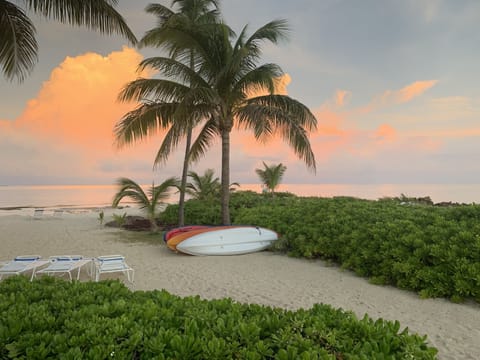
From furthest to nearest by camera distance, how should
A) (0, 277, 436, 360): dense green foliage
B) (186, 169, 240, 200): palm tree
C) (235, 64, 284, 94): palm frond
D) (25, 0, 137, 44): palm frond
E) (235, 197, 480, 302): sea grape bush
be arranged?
(186, 169, 240, 200): palm tree < (235, 64, 284, 94): palm frond < (25, 0, 137, 44): palm frond < (235, 197, 480, 302): sea grape bush < (0, 277, 436, 360): dense green foliage

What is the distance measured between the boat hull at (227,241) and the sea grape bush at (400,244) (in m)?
0.58

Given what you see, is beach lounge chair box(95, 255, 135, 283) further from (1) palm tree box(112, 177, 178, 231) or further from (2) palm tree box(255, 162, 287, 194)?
(2) palm tree box(255, 162, 287, 194)

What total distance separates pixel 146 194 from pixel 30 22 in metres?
6.87

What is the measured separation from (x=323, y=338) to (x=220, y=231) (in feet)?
20.9

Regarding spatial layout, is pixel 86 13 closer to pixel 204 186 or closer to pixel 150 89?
pixel 150 89

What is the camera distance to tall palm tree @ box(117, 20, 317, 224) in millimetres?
9430

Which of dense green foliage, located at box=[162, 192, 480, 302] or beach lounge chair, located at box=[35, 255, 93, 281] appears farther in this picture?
beach lounge chair, located at box=[35, 255, 93, 281]

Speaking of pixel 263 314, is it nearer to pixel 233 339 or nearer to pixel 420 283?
pixel 233 339

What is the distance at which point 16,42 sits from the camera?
5918 mm

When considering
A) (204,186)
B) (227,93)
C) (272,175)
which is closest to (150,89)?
(227,93)

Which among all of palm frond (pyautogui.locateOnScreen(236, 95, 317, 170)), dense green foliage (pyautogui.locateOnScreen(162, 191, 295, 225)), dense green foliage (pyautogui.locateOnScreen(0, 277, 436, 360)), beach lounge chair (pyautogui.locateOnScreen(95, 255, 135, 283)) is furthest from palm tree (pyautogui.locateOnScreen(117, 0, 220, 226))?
dense green foliage (pyautogui.locateOnScreen(0, 277, 436, 360))

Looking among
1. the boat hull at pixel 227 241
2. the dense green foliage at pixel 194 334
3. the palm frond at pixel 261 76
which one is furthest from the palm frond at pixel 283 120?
the dense green foliage at pixel 194 334

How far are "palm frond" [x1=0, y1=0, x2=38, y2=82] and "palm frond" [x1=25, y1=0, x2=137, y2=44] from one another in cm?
60

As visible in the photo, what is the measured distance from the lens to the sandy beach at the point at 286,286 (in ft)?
13.0
